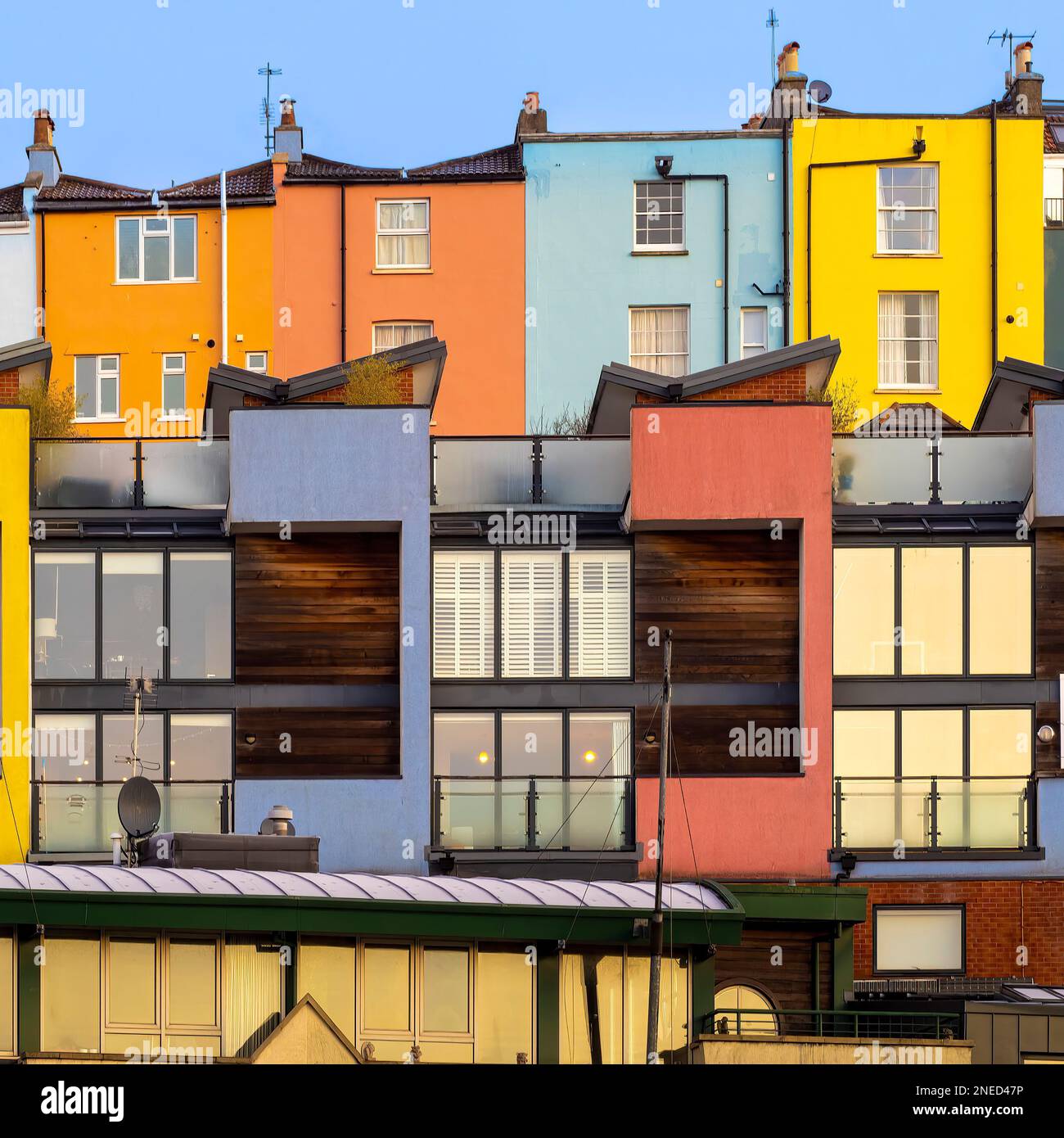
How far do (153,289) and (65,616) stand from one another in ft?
54.0

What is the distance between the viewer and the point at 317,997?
26.7 m

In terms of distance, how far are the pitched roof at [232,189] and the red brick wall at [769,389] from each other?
16.9 m

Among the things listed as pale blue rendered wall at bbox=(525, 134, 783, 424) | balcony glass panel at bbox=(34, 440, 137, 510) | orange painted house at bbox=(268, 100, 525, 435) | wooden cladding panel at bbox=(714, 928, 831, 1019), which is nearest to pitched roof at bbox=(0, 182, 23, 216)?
orange painted house at bbox=(268, 100, 525, 435)

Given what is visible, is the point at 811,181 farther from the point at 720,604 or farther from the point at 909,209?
the point at 720,604

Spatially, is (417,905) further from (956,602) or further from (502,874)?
(956,602)

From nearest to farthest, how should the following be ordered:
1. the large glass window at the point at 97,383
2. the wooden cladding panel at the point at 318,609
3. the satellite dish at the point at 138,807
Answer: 1. the satellite dish at the point at 138,807
2. the wooden cladding panel at the point at 318,609
3. the large glass window at the point at 97,383

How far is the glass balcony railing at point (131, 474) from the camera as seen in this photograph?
114 ft

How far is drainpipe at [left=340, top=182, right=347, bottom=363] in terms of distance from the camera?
48688 millimetres

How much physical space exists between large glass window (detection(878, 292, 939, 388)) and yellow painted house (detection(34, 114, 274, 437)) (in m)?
13.2

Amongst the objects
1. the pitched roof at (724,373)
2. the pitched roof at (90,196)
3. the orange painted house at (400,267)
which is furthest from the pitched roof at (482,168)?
the pitched roof at (724,373)

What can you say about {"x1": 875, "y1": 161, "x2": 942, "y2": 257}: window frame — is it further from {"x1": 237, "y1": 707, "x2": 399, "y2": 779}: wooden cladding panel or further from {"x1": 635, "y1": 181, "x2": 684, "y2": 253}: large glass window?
{"x1": 237, "y1": 707, "x2": 399, "y2": 779}: wooden cladding panel

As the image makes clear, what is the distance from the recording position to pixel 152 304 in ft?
162

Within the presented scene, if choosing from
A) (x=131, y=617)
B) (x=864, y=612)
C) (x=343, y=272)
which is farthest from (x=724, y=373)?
(x=343, y=272)

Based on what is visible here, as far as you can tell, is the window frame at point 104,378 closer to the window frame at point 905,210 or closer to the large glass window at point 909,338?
the large glass window at point 909,338
